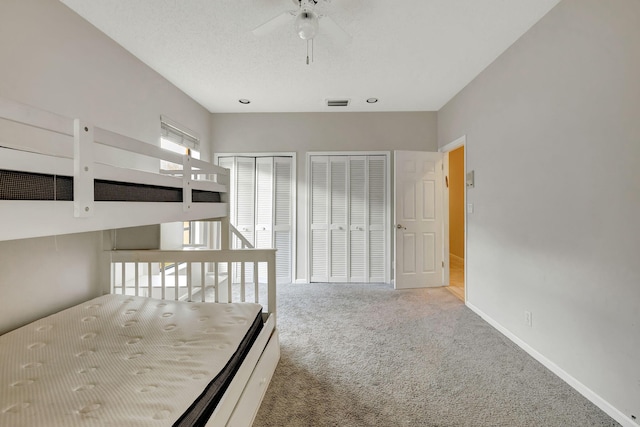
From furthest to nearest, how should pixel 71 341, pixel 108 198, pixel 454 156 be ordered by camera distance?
pixel 454 156, pixel 71 341, pixel 108 198

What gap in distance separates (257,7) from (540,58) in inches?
80.4

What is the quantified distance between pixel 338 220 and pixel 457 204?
9.92ft

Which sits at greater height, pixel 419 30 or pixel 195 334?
pixel 419 30

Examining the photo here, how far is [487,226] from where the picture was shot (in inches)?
105

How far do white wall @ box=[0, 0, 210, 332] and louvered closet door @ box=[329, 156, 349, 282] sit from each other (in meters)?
2.38

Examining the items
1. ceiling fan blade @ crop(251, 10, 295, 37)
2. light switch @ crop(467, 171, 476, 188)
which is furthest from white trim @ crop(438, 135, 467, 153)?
A: ceiling fan blade @ crop(251, 10, 295, 37)

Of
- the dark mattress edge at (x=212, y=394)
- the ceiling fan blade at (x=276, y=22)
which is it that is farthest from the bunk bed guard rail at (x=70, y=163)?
the ceiling fan blade at (x=276, y=22)

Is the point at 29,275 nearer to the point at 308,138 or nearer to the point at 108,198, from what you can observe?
the point at 108,198

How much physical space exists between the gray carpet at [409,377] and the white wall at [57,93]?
1.52 m

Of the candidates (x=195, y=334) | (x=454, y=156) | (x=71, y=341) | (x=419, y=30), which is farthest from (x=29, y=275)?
(x=454, y=156)

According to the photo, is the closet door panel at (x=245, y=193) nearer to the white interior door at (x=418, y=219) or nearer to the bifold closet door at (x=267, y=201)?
the bifold closet door at (x=267, y=201)

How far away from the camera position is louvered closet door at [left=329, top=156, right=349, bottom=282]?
154 inches

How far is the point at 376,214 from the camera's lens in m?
3.92

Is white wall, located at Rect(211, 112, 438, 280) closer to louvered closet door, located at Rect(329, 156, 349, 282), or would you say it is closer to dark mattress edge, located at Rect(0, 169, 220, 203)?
louvered closet door, located at Rect(329, 156, 349, 282)
